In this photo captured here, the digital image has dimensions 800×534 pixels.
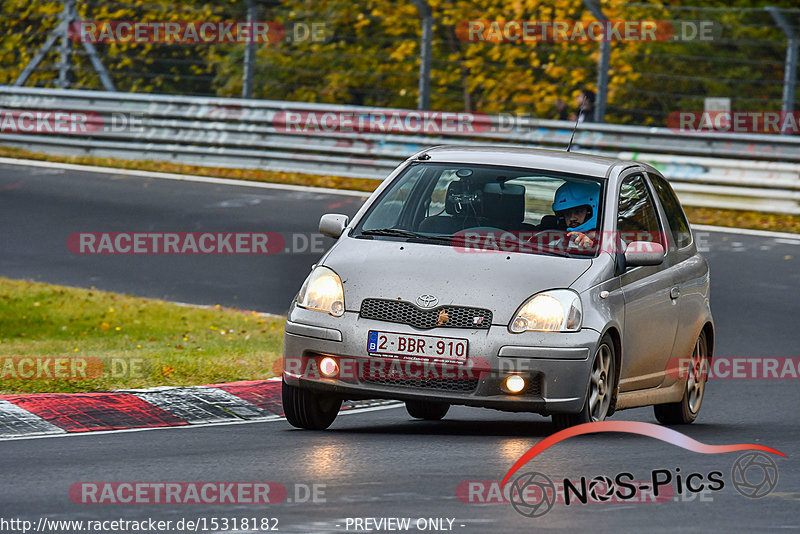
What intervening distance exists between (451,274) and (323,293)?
71 cm

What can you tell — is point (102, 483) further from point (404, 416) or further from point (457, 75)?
point (457, 75)

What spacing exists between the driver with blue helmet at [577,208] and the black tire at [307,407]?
5.48 ft

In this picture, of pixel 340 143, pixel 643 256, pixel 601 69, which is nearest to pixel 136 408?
pixel 643 256

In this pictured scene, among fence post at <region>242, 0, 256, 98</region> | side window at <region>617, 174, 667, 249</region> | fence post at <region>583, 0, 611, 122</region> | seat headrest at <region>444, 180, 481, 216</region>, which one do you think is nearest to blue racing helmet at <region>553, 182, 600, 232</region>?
side window at <region>617, 174, 667, 249</region>

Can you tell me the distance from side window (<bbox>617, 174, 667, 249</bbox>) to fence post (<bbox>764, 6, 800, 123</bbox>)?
39.8 ft

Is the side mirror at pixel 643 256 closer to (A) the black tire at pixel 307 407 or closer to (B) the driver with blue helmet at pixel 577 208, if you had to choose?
(B) the driver with blue helmet at pixel 577 208

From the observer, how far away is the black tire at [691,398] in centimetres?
1024

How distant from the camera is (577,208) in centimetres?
938

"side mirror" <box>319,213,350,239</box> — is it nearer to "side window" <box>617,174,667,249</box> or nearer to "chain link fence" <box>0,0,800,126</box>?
"side window" <box>617,174,667,249</box>

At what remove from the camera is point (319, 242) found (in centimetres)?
1883

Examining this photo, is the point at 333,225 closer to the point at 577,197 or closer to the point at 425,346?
the point at 425,346

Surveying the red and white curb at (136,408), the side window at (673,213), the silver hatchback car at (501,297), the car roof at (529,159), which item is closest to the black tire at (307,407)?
the silver hatchback car at (501,297)

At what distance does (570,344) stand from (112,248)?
10454 millimetres

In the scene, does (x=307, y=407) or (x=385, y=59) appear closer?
(x=307, y=407)
